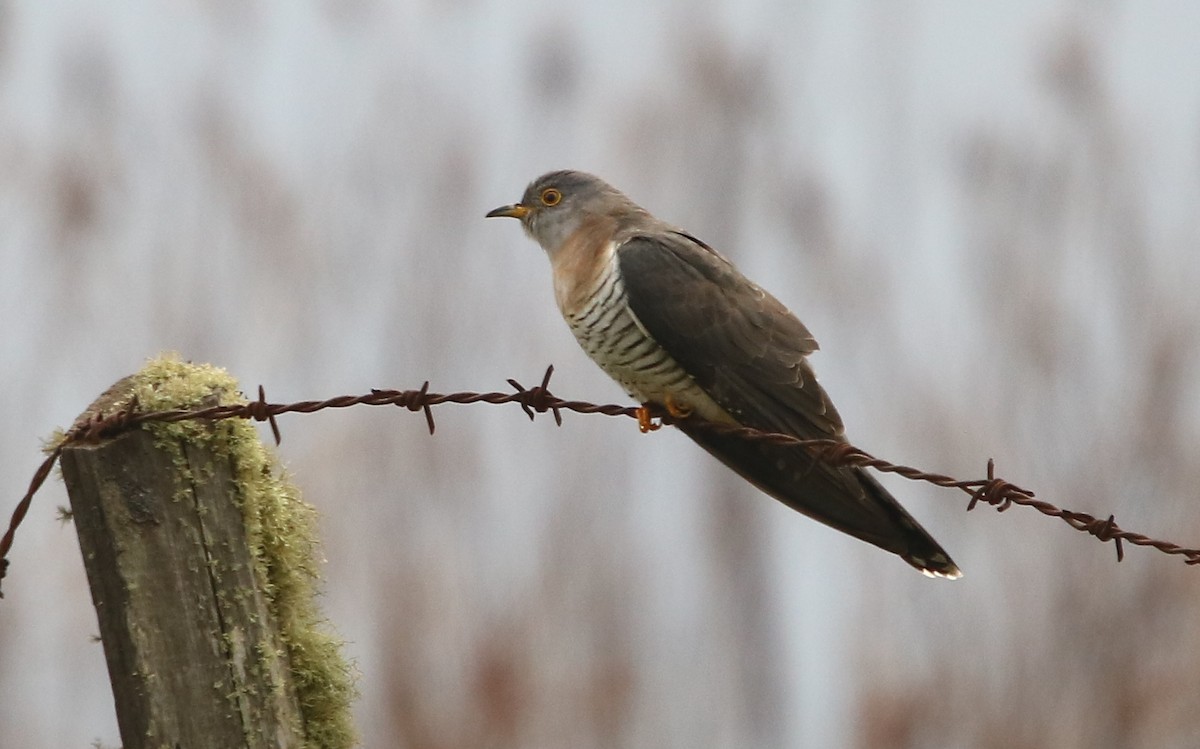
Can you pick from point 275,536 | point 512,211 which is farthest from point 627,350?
point 275,536

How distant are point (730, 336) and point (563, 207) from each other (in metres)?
1.07

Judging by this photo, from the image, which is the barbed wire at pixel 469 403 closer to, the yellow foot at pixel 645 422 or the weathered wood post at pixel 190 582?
the weathered wood post at pixel 190 582

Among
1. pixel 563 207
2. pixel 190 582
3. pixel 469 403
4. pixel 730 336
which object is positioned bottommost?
pixel 190 582

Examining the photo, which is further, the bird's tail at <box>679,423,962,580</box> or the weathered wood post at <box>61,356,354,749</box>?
the bird's tail at <box>679,423,962,580</box>

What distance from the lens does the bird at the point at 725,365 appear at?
3.18m

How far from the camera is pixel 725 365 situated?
3373 mm

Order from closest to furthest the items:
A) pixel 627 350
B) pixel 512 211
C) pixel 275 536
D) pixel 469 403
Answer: pixel 275 536 → pixel 469 403 → pixel 627 350 → pixel 512 211

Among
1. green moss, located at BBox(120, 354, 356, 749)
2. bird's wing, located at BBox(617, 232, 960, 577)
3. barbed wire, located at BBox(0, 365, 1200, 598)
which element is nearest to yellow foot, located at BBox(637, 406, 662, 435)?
bird's wing, located at BBox(617, 232, 960, 577)

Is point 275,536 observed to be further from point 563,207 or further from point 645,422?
point 563,207

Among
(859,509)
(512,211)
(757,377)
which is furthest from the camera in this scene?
(512,211)

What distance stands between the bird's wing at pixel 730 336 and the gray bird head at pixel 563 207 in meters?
0.59

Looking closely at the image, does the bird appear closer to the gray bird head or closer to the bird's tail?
the bird's tail

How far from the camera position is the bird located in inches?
125

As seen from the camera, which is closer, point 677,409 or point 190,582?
point 190,582
